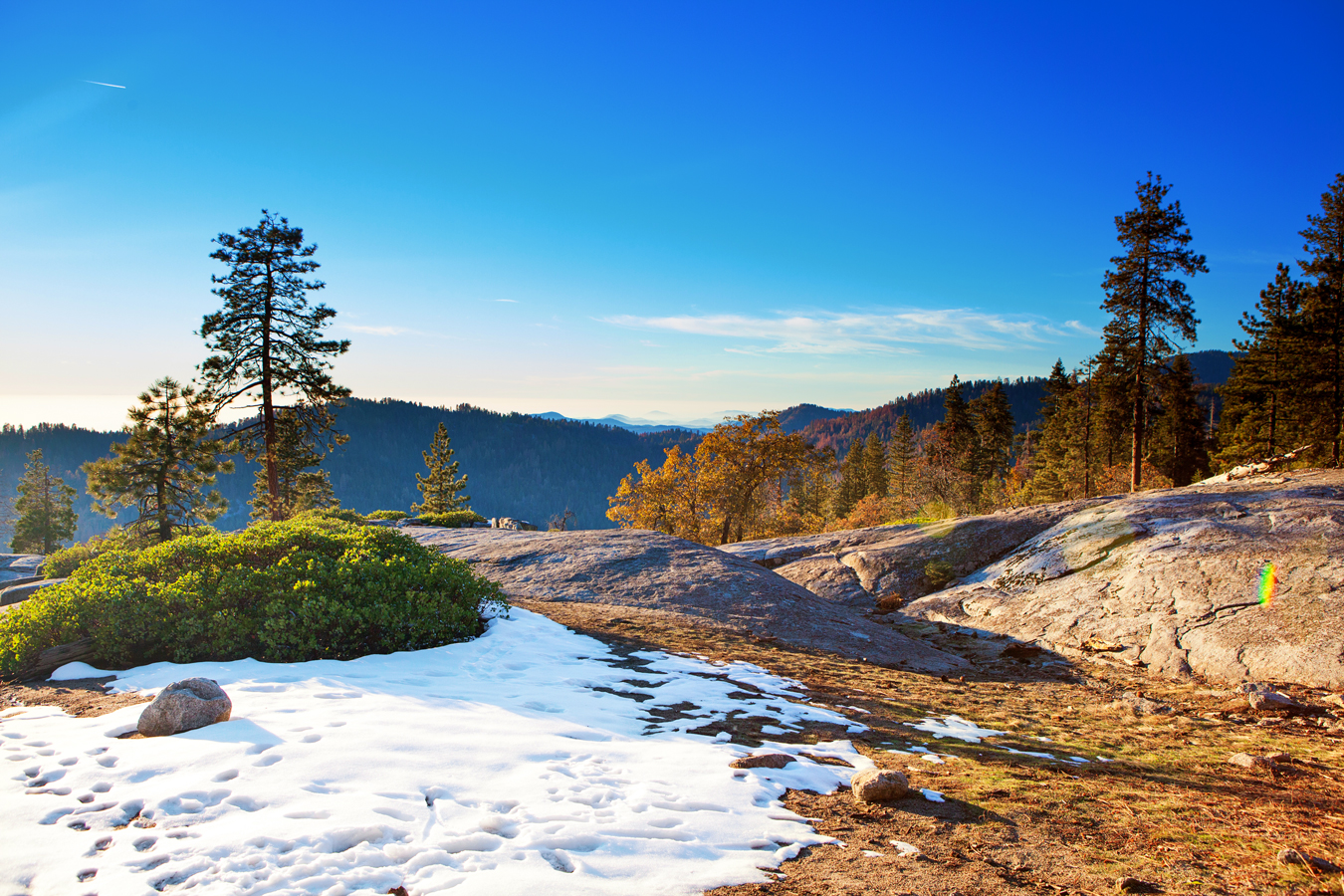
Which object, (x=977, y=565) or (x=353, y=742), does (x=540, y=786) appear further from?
(x=977, y=565)

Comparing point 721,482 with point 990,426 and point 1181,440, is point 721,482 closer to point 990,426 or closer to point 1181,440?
point 990,426

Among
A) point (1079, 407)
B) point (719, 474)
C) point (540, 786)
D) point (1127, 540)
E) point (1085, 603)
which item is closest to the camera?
point (540, 786)

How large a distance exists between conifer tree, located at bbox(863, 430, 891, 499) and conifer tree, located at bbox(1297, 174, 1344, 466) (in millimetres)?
43302

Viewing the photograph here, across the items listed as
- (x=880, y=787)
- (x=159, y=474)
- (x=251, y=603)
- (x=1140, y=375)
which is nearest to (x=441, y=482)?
(x=159, y=474)

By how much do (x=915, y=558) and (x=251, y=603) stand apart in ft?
34.9

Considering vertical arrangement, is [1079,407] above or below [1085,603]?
above

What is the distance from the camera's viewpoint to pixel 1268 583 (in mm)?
7883

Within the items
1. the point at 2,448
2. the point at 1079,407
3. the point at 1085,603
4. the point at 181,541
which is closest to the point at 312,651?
the point at 181,541

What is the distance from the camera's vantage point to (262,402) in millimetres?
20594

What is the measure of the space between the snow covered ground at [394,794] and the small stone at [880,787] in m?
0.34

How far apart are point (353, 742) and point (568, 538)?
358 inches

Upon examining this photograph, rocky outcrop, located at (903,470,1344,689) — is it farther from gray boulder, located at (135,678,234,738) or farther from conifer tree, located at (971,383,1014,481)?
conifer tree, located at (971,383,1014,481)

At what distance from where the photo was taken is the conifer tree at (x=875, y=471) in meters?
72.1

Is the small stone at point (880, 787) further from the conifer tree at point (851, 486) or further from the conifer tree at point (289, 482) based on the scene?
the conifer tree at point (851, 486)
